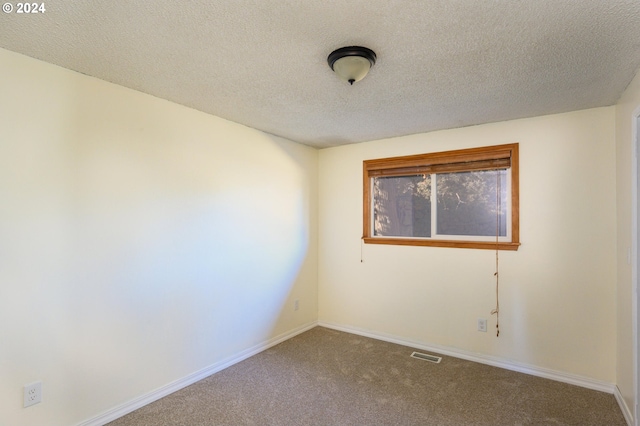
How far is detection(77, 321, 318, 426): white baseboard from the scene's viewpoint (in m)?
2.18

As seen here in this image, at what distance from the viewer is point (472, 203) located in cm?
329

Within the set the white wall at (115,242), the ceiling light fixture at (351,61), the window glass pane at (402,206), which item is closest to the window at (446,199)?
the window glass pane at (402,206)

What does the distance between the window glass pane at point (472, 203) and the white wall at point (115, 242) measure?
192 cm

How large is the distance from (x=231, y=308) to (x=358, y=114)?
2147 millimetres

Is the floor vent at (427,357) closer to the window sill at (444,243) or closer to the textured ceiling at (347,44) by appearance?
the window sill at (444,243)

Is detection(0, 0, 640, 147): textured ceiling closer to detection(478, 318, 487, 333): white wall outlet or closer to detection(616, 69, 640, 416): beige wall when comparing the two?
detection(616, 69, 640, 416): beige wall

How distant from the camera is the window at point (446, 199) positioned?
3.11m

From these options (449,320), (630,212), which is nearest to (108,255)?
(449,320)

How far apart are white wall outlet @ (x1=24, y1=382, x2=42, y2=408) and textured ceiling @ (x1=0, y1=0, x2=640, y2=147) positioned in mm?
1915

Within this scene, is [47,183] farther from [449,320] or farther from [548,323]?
[548,323]

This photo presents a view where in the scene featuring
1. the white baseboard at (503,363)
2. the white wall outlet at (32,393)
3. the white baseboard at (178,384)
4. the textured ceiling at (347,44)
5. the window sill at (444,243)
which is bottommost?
the white baseboard at (503,363)

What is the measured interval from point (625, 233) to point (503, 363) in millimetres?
1509

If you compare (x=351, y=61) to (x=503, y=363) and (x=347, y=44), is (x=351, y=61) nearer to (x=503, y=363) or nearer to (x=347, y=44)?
(x=347, y=44)

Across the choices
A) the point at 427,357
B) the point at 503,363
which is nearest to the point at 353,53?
the point at 427,357
